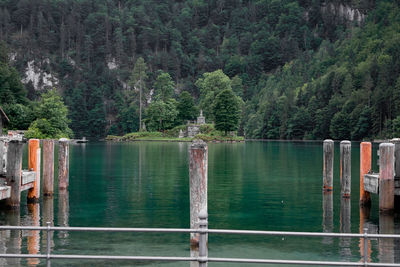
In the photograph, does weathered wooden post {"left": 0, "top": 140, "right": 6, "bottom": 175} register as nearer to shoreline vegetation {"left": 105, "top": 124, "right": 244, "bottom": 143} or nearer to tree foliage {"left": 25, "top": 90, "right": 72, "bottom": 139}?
tree foliage {"left": 25, "top": 90, "right": 72, "bottom": 139}

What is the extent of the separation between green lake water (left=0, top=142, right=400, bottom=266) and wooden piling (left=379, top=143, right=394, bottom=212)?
2.40 feet

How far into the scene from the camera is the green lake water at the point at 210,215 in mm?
22625

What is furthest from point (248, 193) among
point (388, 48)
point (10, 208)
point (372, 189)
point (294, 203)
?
point (388, 48)

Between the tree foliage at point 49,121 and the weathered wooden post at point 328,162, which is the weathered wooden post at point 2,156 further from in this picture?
the tree foliage at point 49,121

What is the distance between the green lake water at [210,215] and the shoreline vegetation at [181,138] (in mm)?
96987

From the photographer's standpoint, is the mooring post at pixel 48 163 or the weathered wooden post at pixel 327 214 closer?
the weathered wooden post at pixel 327 214

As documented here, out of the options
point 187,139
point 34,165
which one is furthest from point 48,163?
point 187,139

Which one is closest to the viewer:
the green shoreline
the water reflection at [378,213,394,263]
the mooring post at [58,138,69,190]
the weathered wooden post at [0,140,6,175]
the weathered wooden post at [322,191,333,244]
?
the water reflection at [378,213,394,263]

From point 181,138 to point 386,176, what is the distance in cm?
14148

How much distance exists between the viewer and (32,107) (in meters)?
163

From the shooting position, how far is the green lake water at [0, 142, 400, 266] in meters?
22.6

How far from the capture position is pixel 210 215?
31500 millimetres

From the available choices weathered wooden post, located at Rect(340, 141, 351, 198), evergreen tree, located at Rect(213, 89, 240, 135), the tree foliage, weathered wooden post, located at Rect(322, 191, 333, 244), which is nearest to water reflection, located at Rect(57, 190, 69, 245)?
weathered wooden post, located at Rect(322, 191, 333, 244)

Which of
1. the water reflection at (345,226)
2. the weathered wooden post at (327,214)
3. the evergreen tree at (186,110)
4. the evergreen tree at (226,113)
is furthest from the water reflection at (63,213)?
the evergreen tree at (186,110)
